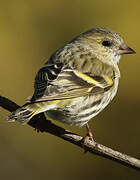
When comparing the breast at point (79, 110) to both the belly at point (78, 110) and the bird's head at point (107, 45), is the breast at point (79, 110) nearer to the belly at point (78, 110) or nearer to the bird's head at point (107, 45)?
the belly at point (78, 110)

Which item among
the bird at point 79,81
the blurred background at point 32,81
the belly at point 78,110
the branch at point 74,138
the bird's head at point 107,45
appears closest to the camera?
the branch at point 74,138

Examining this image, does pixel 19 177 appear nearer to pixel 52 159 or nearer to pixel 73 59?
pixel 52 159

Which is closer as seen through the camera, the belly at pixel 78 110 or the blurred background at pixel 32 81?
the belly at pixel 78 110

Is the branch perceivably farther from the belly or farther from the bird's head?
the bird's head

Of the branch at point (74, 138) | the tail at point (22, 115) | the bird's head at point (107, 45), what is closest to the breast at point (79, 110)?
the branch at point (74, 138)

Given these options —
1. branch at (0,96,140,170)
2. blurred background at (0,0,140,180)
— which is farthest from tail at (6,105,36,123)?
blurred background at (0,0,140,180)

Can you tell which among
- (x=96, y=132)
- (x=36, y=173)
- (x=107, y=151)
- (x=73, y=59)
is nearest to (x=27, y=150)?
(x=36, y=173)

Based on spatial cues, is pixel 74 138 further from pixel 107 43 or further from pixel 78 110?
pixel 107 43
